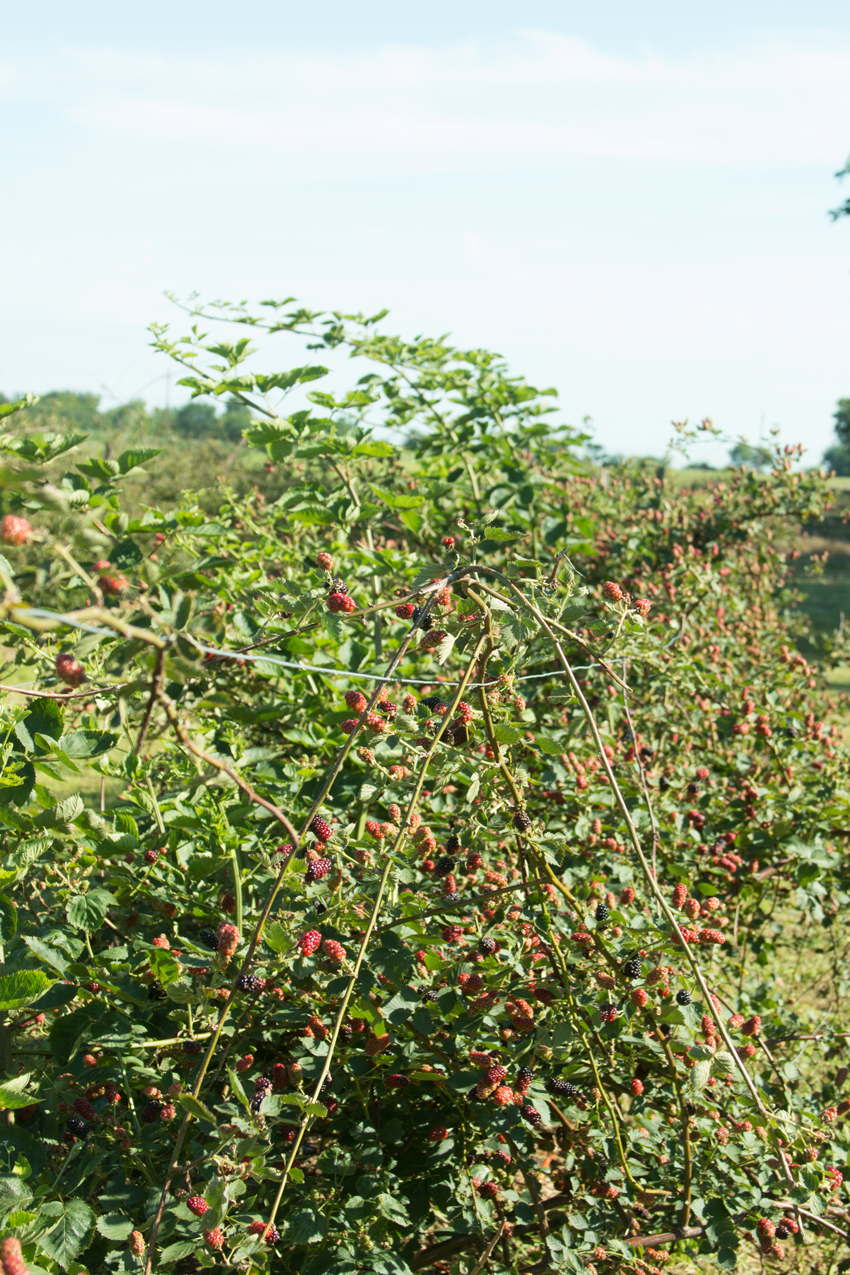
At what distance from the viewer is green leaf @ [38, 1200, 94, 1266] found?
1.27 metres

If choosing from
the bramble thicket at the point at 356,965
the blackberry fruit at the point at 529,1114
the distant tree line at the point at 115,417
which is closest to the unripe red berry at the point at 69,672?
the bramble thicket at the point at 356,965

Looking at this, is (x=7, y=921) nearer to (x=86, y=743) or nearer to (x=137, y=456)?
(x=86, y=743)

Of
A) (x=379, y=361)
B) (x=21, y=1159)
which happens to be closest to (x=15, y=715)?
(x=21, y=1159)

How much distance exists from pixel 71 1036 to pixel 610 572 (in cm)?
354

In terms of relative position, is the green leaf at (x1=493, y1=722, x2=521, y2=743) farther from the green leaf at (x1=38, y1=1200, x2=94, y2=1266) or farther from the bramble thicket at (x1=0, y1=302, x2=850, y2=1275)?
the green leaf at (x1=38, y1=1200, x2=94, y2=1266)

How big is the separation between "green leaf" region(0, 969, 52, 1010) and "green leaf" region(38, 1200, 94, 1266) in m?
0.30

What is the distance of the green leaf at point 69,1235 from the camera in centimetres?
127

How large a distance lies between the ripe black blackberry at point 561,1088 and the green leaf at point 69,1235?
0.79 m

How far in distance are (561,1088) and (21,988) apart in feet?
3.07

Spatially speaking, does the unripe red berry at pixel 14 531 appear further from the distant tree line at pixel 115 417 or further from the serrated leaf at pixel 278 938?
the distant tree line at pixel 115 417

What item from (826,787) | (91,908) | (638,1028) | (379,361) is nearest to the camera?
(91,908)

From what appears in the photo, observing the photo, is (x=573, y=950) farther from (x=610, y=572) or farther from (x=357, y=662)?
(x=610, y=572)

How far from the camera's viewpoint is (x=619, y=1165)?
1.70 metres

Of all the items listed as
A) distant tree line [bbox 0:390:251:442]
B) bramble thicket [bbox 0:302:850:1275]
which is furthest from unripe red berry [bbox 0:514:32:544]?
distant tree line [bbox 0:390:251:442]
